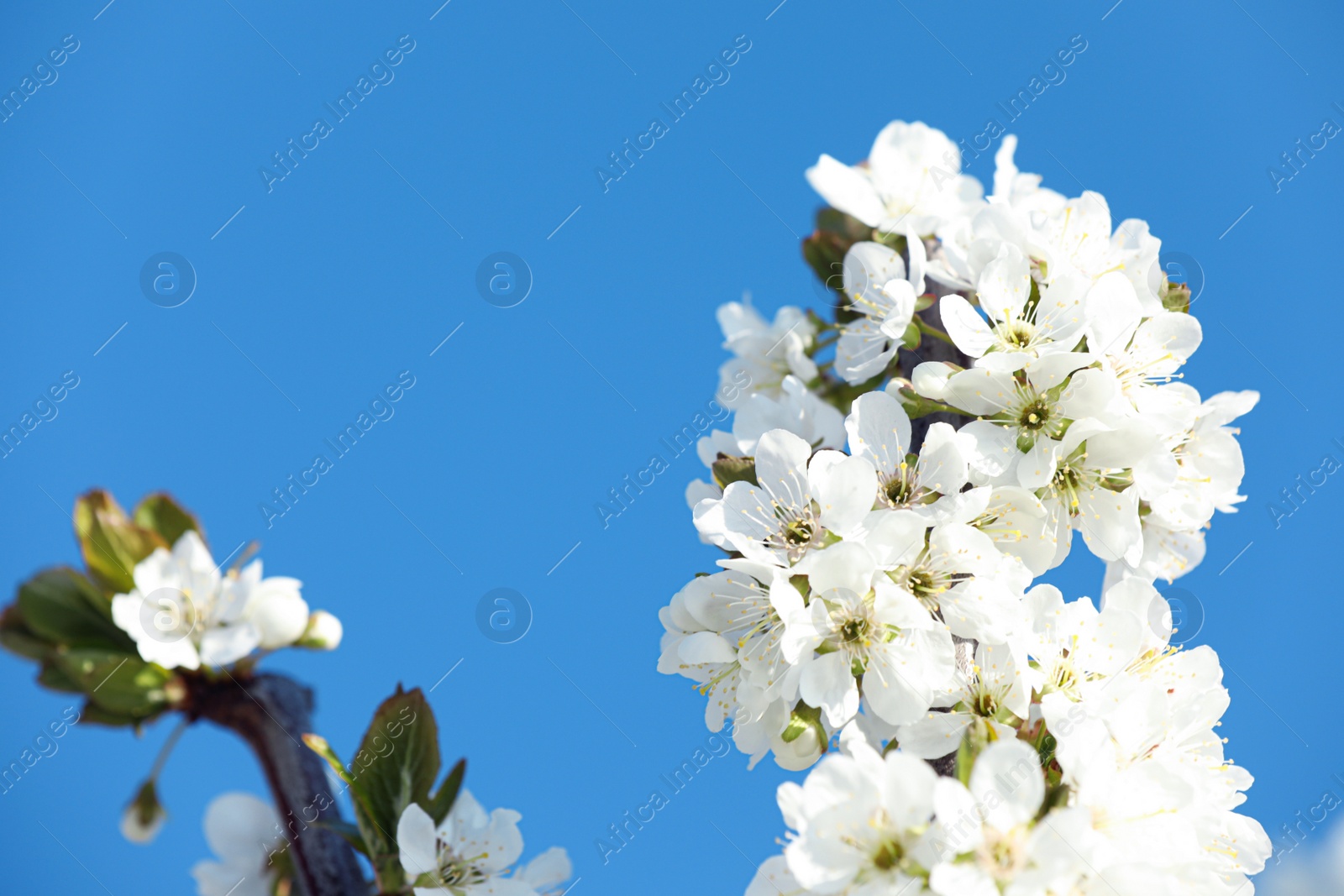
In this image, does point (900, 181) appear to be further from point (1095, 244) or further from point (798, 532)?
point (798, 532)

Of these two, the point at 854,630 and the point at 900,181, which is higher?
the point at 900,181

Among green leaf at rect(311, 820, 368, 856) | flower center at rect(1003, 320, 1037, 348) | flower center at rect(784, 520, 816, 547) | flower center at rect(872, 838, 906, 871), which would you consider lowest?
flower center at rect(872, 838, 906, 871)

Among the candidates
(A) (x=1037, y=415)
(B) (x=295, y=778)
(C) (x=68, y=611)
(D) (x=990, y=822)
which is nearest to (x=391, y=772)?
(B) (x=295, y=778)

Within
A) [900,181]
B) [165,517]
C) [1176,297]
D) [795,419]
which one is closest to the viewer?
[165,517]

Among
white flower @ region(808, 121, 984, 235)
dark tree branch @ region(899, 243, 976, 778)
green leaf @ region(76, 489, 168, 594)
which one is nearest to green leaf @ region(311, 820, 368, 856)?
green leaf @ region(76, 489, 168, 594)

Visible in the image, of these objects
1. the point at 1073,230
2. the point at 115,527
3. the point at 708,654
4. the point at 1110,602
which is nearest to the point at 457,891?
the point at 708,654

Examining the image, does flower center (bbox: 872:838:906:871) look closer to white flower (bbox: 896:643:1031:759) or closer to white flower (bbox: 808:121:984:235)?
white flower (bbox: 896:643:1031:759)

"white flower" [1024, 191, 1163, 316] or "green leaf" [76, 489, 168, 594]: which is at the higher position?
"green leaf" [76, 489, 168, 594]
